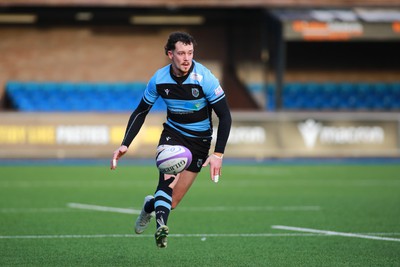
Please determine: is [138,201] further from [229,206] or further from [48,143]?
[48,143]

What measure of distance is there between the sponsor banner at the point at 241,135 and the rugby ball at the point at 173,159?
1456 centimetres

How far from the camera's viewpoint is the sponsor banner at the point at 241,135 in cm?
2328

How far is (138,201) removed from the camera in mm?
14273

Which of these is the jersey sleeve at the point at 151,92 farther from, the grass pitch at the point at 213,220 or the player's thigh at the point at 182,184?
the grass pitch at the point at 213,220

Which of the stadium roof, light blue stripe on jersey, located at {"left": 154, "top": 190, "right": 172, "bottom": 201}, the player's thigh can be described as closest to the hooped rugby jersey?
the player's thigh

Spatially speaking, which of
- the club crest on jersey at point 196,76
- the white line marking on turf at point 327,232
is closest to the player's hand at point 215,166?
the club crest on jersey at point 196,76

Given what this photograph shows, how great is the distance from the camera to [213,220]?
1175cm

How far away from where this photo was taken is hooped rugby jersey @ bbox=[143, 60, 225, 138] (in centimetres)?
815

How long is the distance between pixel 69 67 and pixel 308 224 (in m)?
20.2

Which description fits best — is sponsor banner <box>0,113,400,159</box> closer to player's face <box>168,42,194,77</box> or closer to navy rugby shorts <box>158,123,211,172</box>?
navy rugby shorts <box>158,123,211,172</box>

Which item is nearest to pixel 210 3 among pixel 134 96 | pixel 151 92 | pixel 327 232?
pixel 134 96

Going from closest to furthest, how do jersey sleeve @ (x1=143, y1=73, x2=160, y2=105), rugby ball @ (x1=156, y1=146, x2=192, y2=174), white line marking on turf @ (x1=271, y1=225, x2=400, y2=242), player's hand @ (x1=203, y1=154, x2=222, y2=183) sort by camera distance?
player's hand @ (x1=203, y1=154, x2=222, y2=183) → rugby ball @ (x1=156, y1=146, x2=192, y2=174) → jersey sleeve @ (x1=143, y1=73, x2=160, y2=105) → white line marking on turf @ (x1=271, y1=225, x2=400, y2=242)

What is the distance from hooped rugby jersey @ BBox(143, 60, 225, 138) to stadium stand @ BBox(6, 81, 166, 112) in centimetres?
1963

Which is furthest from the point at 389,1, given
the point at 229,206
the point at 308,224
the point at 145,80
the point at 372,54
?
the point at 308,224
